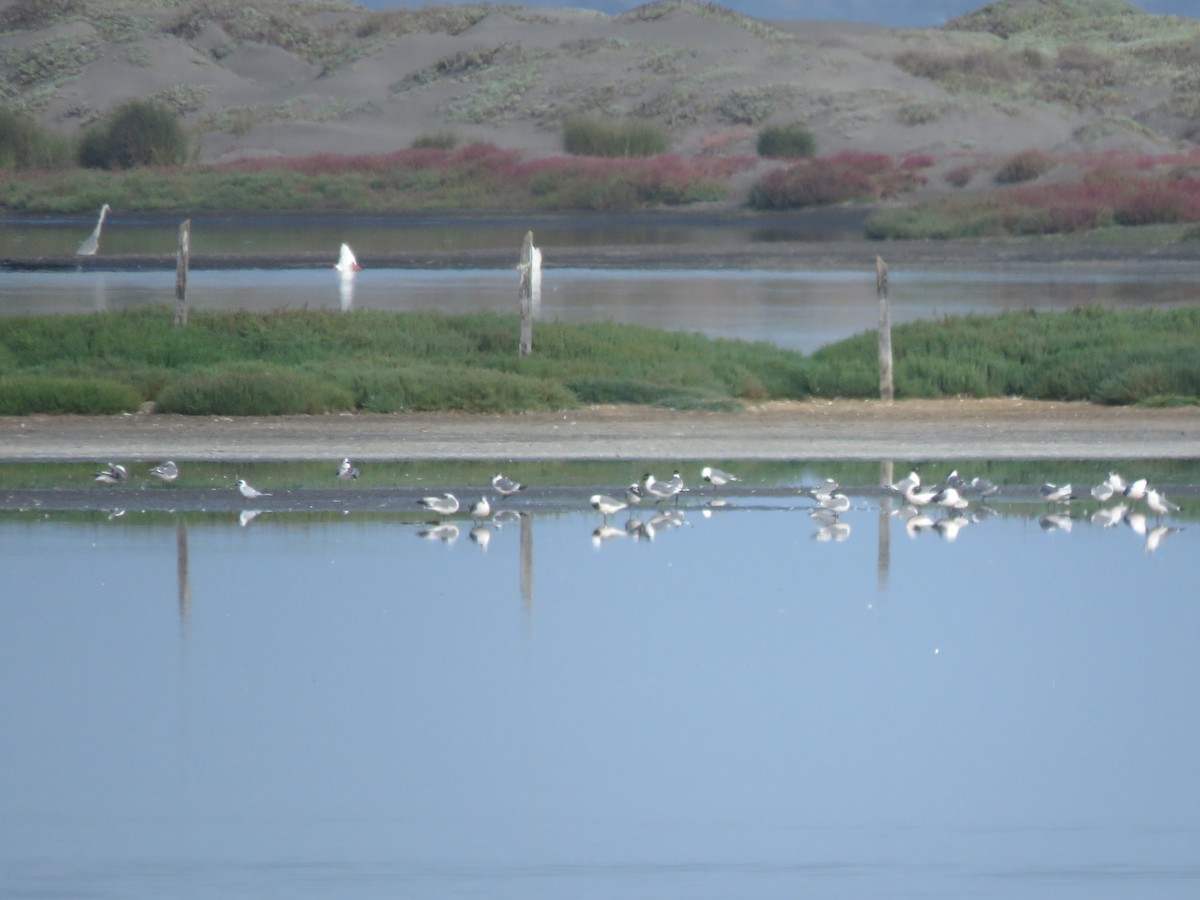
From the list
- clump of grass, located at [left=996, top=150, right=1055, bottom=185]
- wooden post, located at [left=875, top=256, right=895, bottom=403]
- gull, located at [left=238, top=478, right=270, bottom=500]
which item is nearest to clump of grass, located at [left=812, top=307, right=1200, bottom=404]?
wooden post, located at [left=875, top=256, right=895, bottom=403]

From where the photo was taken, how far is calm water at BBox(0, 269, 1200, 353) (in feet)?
109

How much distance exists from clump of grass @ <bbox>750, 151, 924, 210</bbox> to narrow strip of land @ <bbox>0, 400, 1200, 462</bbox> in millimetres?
48863

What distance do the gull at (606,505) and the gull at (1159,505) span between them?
11.7 ft

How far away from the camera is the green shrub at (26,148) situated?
90.8m

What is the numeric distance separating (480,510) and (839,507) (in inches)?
95.2

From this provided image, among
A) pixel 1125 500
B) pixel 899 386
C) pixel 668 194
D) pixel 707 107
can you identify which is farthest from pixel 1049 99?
pixel 1125 500

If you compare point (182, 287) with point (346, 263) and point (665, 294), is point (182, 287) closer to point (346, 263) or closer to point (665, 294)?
point (665, 294)

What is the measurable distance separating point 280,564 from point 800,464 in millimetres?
6174

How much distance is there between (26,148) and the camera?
91.6 meters

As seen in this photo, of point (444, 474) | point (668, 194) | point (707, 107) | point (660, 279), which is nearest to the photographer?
point (444, 474)

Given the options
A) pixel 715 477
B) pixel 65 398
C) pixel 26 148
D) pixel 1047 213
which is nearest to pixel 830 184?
pixel 1047 213

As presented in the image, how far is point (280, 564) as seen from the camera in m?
12.4

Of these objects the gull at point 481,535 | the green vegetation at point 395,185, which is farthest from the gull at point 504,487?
the green vegetation at point 395,185

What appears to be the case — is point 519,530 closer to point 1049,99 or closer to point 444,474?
point 444,474
